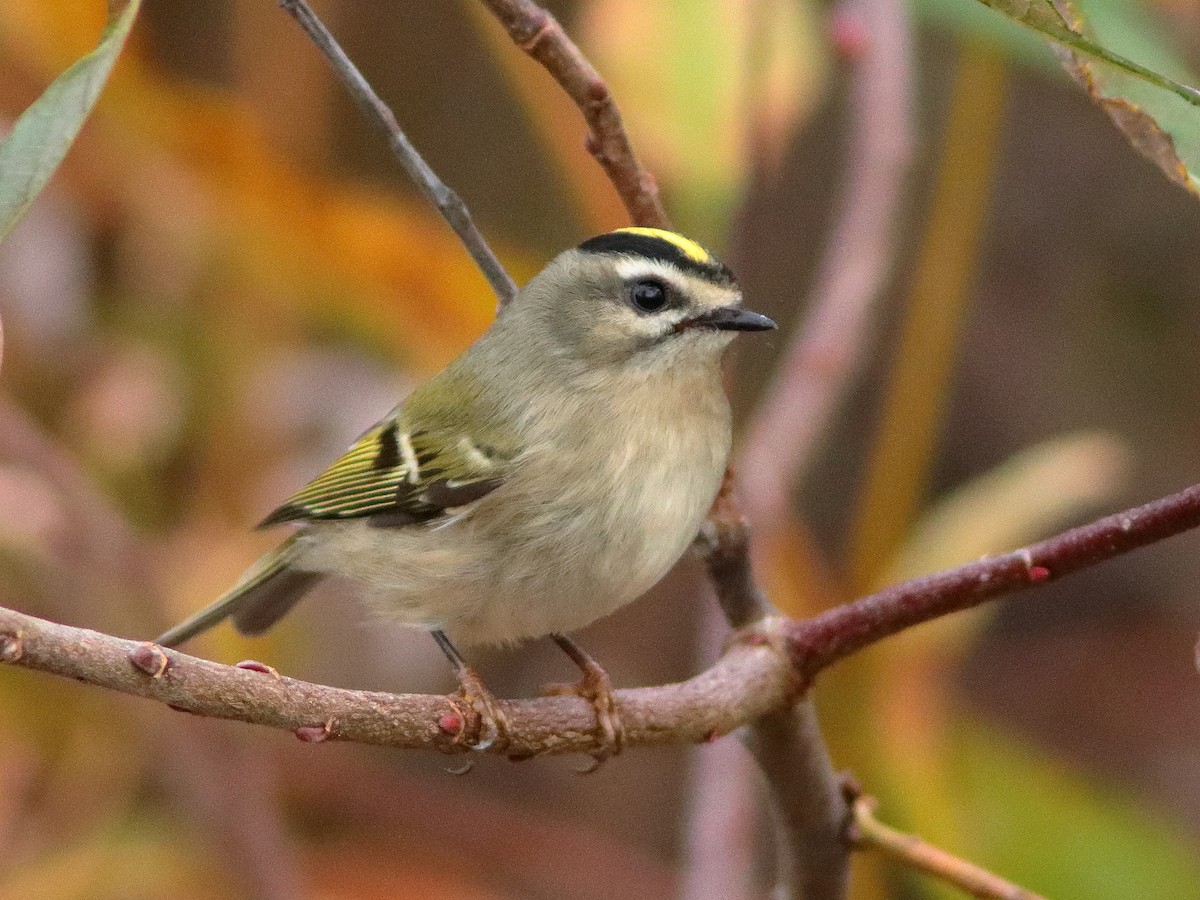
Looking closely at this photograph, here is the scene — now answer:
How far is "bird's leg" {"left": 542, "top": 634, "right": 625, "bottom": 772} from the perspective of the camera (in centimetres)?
119

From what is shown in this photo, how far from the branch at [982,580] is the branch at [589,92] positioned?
41 cm

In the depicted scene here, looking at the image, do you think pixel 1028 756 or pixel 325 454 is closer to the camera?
pixel 1028 756

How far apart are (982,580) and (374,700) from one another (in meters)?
0.47

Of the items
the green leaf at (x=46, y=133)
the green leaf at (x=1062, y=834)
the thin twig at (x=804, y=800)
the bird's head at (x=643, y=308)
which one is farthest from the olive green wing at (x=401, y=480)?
the green leaf at (x=1062, y=834)

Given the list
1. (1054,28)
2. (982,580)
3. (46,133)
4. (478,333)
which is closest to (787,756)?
(982,580)

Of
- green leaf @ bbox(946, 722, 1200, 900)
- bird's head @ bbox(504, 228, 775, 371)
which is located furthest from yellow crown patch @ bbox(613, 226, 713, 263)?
green leaf @ bbox(946, 722, 1200, 900)

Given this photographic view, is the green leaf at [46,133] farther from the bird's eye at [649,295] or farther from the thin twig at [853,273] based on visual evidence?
the thin twig at [853,273]

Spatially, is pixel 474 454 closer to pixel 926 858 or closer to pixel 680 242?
pixel 680 242

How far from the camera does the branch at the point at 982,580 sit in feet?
3.27

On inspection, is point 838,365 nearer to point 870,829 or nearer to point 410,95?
point 870,829

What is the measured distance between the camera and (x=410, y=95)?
3.84 metres

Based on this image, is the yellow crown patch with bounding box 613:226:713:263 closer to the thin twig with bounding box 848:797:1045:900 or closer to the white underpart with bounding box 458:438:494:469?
the white underpart with bounding box 458:438:494:469

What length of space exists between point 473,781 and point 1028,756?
1454mm

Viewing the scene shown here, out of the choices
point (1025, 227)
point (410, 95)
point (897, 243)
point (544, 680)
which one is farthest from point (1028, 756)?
point (410, 95)
